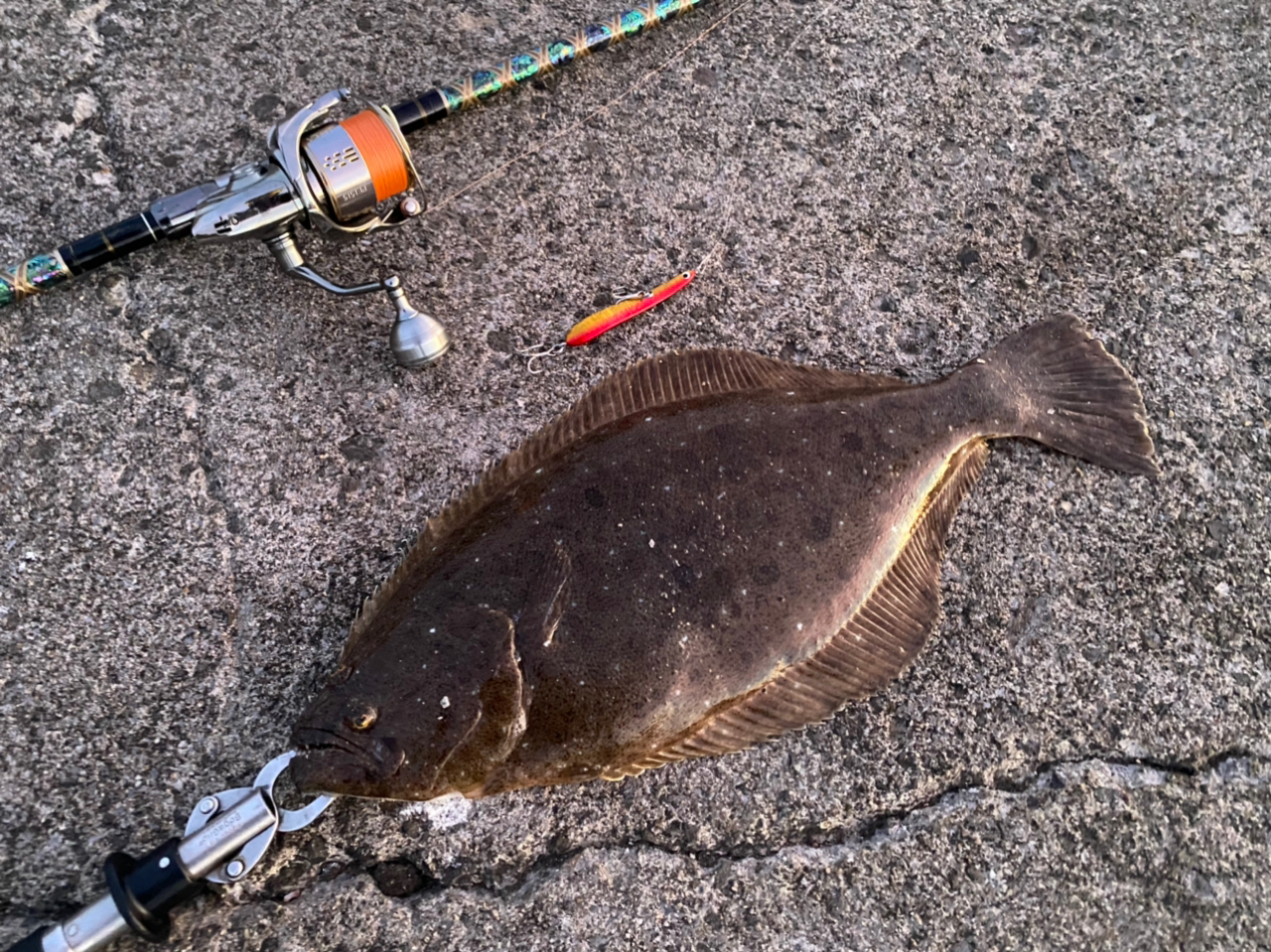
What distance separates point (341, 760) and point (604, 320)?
1.11 metres

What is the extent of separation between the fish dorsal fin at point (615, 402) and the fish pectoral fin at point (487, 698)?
17 centimetres

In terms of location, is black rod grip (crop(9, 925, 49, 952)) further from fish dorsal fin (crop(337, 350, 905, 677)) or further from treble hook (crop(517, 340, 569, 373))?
treble hook (crop(517, 340, 569, 373))

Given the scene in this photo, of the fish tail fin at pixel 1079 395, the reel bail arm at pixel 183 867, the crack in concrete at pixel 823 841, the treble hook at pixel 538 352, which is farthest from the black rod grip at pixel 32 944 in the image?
the fish tail fin at pixel 1079 395

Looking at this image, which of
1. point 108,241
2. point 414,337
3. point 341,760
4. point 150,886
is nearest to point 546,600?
point 341,760

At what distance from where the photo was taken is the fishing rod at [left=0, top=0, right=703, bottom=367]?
1.62 metres

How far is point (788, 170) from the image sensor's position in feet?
6.96

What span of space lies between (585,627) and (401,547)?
54 cm

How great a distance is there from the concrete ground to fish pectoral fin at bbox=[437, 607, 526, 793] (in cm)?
30

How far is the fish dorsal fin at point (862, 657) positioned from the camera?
1624 mm

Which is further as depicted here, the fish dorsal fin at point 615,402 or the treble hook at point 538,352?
the treble hook at point 538,352

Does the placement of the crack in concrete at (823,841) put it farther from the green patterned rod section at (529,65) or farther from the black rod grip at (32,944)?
the green patterned rod section at (529,65)

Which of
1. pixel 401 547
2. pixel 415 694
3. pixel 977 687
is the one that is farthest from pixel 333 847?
pixel 977 687

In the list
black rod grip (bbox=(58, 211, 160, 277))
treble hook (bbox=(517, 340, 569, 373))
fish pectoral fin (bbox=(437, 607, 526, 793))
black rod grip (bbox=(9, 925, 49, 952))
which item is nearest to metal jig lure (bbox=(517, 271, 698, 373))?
treble hook (bbox=(517, 340, 569, 373))

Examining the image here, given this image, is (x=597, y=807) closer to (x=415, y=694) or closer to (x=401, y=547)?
(x=415, y=694)
